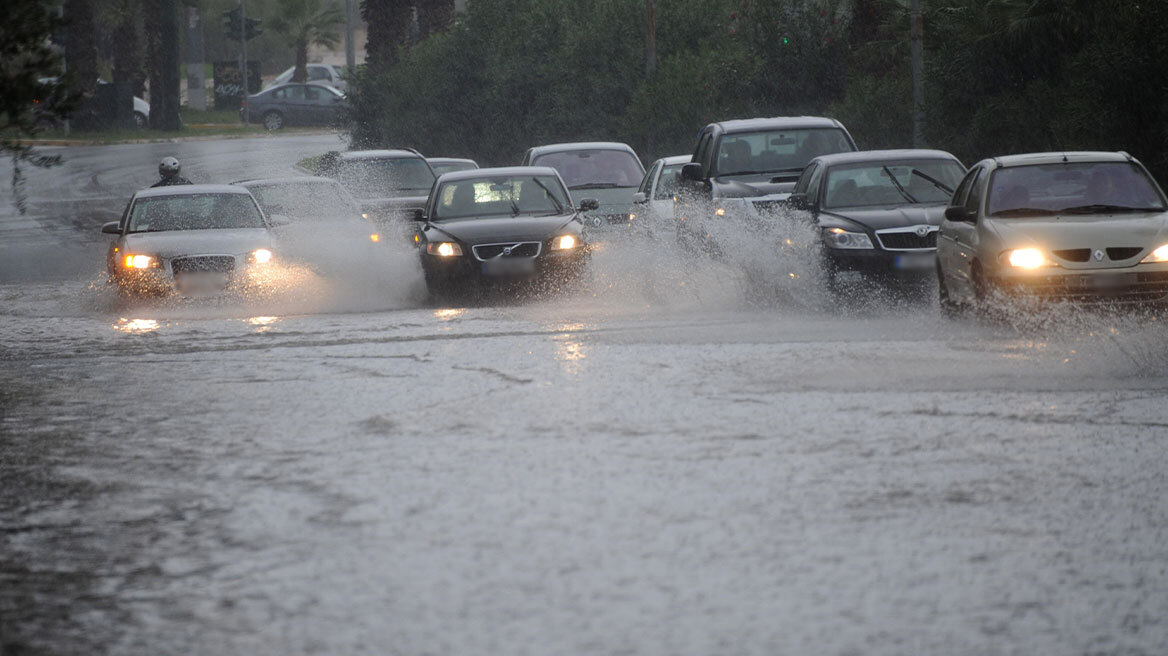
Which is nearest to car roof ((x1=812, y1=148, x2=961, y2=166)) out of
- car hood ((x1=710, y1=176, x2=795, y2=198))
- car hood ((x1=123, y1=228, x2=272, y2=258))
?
car hood ((x1=710, y1=176, x2=795, y2=198))

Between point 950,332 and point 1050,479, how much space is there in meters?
6.01

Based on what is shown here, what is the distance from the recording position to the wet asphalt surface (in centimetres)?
609

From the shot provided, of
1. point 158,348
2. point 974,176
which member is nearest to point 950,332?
point 974,176

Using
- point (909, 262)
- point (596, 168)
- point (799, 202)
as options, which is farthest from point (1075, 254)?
point (596, 168)

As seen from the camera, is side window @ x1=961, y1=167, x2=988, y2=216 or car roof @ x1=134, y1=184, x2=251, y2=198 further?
car roof @ x1=134, y1=184, x2=251, y2=198

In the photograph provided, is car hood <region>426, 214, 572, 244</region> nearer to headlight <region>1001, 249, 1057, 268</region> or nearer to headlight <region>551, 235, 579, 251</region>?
headlight <region>551, 235, 579, 251</region>

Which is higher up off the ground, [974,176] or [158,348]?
[974,176]

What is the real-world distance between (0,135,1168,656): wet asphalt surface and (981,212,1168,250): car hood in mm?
570

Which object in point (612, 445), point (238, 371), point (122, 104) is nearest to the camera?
point (612, 445)

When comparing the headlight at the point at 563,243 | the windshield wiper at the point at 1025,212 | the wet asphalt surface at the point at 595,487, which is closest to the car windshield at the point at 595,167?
the headlight at the point at 563,243

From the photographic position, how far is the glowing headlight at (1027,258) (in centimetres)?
1376

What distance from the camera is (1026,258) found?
13.8 m

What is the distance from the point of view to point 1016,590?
6391mm

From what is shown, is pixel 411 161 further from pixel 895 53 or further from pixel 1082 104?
pixel 1082 104
